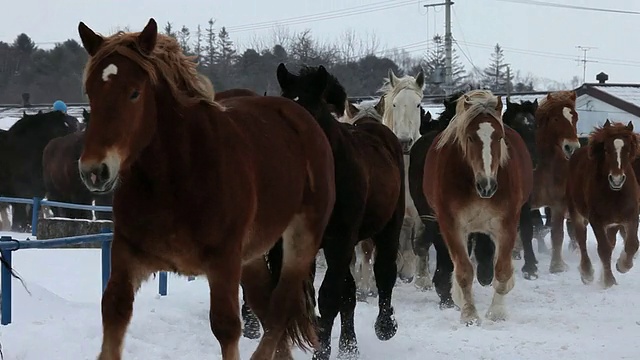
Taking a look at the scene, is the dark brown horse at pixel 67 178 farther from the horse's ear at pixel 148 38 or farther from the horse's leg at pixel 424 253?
the horse's ear at pixel 148 38

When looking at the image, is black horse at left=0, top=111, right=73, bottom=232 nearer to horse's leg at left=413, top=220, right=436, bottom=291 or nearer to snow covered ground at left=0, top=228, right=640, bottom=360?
snow covered ground at left=0, top=228, right=640, bottom=360

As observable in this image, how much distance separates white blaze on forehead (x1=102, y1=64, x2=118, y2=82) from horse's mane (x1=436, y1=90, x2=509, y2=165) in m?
5.10

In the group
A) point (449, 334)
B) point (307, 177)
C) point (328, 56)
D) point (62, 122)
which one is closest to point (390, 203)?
point (449, 334)

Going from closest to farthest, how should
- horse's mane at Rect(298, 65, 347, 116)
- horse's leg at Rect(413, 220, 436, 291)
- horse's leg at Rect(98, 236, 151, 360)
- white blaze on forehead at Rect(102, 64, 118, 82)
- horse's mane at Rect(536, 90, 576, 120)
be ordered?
white blaze on forehead at Rect(102, 64, 118, 82), horse's leg at Rect(98, 236, 151, 360), horse's mane at Rect(298, 65, 347, 116), horse's leg at Rect(413, 220, 436, 291), horse's mane at Rect(536, 90, 576, 120)

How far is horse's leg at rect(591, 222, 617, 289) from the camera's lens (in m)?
10.7

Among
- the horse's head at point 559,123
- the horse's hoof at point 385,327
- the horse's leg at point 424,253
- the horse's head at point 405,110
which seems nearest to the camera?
the horse's hoof at point 385,327

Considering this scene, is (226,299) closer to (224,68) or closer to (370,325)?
(370,325)

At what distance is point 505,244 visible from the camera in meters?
8.50

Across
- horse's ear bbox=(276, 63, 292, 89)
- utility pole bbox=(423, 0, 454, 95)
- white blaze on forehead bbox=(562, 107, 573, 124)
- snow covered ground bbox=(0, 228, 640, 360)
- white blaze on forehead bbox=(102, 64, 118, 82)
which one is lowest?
snow covered ground bbox=(0, 228, 640, 360)

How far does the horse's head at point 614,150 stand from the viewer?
11.0 metres

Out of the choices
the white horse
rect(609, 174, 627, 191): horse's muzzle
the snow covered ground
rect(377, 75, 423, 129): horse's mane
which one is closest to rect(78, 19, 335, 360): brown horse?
the snow covered ground

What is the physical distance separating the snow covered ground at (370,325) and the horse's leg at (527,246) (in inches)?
45.1

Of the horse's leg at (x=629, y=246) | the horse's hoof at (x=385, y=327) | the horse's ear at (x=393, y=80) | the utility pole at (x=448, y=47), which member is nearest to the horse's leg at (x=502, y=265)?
the horse's hoof at (x=385, y=327)

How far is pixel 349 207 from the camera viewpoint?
638 centimetres
